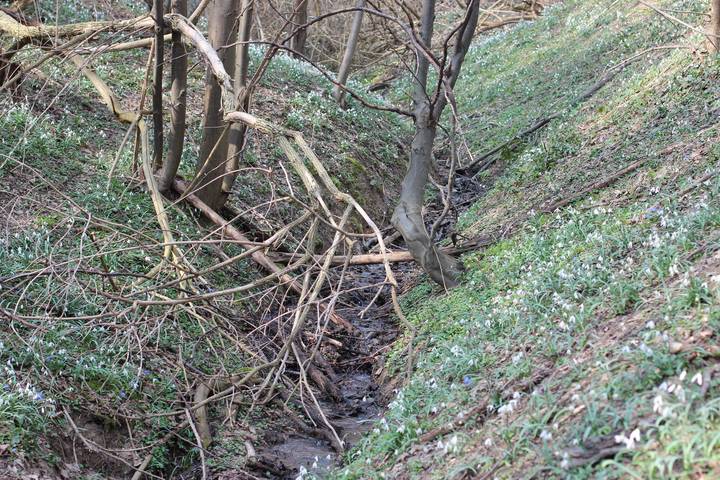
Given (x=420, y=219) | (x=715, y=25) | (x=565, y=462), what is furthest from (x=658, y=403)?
(x=715, y=25)

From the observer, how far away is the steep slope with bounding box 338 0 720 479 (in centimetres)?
337

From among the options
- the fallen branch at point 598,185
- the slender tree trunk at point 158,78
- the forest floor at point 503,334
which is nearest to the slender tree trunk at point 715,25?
the forest floor at point 503,334

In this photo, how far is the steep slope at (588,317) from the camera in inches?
133

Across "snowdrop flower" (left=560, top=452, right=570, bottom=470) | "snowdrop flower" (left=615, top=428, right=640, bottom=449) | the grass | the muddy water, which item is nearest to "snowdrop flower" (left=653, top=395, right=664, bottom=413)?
"snowdrop flower" (left=615, top=428, right=640, bottom=449)

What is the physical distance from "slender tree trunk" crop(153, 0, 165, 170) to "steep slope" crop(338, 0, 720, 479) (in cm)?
342

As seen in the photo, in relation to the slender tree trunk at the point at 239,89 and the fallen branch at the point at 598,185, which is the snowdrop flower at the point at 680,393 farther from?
the slender tree trunk at the point at 239,89

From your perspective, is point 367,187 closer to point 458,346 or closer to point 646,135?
point 646,135

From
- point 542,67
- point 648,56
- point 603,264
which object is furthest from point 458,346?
point 542,67

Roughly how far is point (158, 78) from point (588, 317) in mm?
5555

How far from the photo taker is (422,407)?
208 inches

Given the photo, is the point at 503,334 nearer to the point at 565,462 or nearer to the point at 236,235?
the point at 565,462

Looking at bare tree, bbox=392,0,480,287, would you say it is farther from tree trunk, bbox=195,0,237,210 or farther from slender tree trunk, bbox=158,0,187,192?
slender tree trunk, bbox=158,0,187,192

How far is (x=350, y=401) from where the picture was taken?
6918 mm

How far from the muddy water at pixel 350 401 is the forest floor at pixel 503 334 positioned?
0.10 feet
